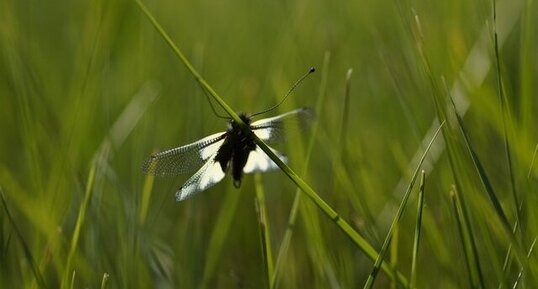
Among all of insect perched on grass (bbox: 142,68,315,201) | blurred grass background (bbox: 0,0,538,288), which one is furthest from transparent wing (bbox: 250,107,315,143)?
blurred grass background (bbox: 0,0,538,288)

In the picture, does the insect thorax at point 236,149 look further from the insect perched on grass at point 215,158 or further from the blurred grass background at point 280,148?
the blurred grass background at point 280,148

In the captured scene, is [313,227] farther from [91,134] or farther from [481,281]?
[91,134]

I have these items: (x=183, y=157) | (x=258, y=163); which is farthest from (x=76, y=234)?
(x=258, y=163)

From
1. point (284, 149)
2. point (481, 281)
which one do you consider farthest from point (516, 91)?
point (481, 281)

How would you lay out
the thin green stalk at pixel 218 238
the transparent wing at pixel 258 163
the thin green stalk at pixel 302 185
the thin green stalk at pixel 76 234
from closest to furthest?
the thin green stalk at pixel 302 185 < the thin green stalk at pixel 76 234 < the transparent wing at pixel 258 163 < the thin green stalk at pixel 218 238

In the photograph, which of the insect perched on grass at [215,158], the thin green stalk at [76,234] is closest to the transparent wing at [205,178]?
the insect perched on grass at [215,158]

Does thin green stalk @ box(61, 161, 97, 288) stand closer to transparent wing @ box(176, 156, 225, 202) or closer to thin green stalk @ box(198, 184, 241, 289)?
transparent wing @ box(176, 156, 225, 202)

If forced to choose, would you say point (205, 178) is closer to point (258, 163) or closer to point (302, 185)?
point (258, 163)
